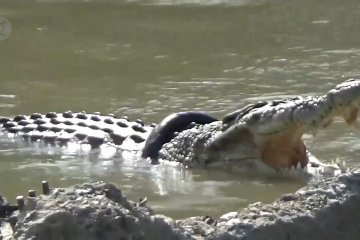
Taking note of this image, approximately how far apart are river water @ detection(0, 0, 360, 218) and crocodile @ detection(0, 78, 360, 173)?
18 cm

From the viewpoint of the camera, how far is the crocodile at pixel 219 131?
5.29 metres

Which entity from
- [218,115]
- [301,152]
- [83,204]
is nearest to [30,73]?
[218,115]

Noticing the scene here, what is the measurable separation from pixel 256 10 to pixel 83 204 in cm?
1052

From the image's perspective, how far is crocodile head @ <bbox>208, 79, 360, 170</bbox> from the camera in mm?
5090

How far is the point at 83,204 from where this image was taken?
229cm

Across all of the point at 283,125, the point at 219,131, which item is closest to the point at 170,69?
the point at 219,131

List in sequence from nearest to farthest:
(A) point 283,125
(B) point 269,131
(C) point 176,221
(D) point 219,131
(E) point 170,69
A: 1. (C) point 176,221
2. (A) point 283,125
3. (B) point 269,131
4. (D) point 219,131
5. (E) point 170,69

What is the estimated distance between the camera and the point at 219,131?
20.3ft

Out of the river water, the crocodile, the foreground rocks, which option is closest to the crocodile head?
the crocodile

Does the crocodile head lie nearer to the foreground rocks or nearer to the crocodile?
the crocodile

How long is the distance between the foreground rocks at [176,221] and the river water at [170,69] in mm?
2094

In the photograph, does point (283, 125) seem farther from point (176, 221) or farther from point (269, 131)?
point (176, 221)

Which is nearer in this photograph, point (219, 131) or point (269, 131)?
point (269, 131)

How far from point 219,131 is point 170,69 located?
11.0ft
